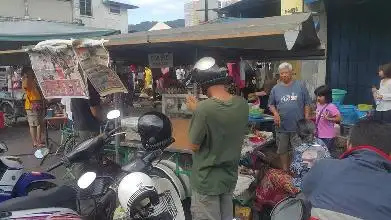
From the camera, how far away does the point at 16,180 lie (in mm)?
4797

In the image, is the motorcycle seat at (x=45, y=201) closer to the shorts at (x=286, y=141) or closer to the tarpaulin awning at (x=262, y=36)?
the tarpaulin awning at (x=262, y=36)

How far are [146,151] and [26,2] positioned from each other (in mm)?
18946

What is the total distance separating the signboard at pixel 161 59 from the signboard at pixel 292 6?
4.15 metres

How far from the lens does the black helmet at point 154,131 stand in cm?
364

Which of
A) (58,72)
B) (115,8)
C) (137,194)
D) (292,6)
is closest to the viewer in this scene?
(137,194)

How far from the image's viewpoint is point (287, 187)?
4695 mm

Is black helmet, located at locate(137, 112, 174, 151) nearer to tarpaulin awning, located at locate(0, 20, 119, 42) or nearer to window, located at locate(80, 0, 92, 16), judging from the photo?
tarpaulin awning, located at locate(0, 20, 119, 42)

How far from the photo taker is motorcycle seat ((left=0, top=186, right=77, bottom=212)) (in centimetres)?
328

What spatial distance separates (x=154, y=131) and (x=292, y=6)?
6.32 meters

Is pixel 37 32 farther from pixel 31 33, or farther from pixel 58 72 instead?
pixel 58 72

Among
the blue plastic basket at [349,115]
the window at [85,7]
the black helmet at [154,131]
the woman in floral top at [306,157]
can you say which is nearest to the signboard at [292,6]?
the blue plastic basket at [349,115]

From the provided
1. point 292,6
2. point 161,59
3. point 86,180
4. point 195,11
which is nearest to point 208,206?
point 86,180

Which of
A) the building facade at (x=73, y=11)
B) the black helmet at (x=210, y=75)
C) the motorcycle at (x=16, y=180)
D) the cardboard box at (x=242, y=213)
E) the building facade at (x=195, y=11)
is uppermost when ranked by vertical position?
the building facade at (x=73, y=11)

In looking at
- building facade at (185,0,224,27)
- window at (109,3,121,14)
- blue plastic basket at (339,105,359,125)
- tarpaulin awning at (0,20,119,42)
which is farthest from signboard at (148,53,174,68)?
window at (109,3,121,14)
